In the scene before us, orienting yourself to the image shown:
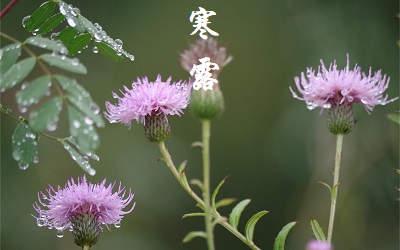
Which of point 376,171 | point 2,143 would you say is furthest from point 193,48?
point 2,143

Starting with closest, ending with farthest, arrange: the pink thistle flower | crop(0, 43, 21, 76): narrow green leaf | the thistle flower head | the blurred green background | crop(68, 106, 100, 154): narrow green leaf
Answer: crop(68, 106, 100, 154): narrow green leaf → the thistle flower head → crop(0, 43, 21, 76): narrow green leaf → the pink thistle flower → the blurred green background

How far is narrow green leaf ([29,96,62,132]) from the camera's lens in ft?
3.80

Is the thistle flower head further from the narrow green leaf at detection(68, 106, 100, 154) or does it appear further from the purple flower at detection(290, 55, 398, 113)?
the purple flower at detection(290, 55, 398, 113)

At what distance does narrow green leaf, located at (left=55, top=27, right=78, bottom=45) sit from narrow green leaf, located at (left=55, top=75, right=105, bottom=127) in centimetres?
45

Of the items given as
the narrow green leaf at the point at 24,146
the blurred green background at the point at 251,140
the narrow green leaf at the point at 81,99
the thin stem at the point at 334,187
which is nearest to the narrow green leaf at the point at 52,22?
the narrow green leaf at the point at 24,146

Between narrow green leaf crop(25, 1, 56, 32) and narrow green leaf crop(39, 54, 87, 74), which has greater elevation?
narrow green leaf crop(25, 1, 56, 32)

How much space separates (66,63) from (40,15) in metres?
0.47

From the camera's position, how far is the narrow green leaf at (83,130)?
114cm

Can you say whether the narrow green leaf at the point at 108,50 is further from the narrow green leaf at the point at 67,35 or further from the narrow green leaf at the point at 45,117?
the narrow green leaf at the point at 45,117

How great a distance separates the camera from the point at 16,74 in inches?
51.0

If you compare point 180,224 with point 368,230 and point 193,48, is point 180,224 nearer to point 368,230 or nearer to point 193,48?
point 368,230

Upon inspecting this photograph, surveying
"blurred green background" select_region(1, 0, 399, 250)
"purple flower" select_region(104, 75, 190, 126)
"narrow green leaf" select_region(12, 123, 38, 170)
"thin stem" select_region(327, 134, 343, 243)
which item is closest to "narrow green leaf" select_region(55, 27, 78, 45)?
"purple flower" select_region(104, 75, 190, 126)

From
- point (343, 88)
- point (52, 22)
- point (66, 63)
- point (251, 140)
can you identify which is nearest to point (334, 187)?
point (343, 88)

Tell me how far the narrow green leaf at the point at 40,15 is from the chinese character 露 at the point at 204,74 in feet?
1.66
